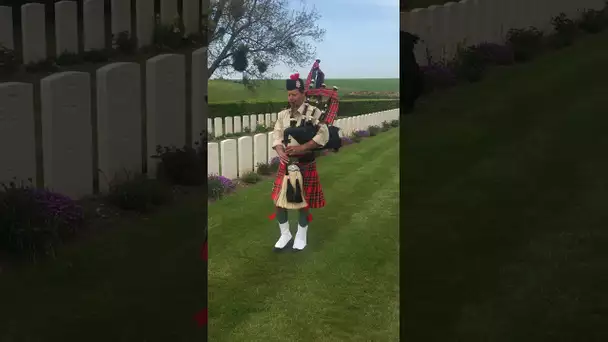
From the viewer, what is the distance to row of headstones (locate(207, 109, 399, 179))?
307 centimetres

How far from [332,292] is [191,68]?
5.37 ft

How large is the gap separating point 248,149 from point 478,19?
5.52ft

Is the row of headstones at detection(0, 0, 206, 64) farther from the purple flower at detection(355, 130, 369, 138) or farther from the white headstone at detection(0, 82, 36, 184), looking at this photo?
the purple flower at detection(355, 130, 369, 138)

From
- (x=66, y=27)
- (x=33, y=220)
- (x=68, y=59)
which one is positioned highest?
(x=66, y=27)

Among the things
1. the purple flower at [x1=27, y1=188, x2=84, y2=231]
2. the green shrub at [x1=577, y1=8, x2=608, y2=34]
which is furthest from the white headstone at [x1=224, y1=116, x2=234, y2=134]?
the green shrub at [x1=577, y1=8, x2=608, y2=34]

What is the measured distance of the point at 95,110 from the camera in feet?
11.4

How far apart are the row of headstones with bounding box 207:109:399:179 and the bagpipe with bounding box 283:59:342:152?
69 millimetres

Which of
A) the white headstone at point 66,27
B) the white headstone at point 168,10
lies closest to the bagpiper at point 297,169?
the white headstone at point 168,10

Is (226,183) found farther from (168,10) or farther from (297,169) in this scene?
(168,10)

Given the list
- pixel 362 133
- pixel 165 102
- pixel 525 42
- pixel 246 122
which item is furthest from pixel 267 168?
pixel 525 42

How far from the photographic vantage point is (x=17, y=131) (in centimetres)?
329

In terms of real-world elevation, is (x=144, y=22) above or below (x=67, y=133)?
above

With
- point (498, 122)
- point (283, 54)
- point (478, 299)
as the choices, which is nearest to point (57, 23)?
point (283, 54)

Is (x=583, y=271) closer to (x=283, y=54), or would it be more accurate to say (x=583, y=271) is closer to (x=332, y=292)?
(x=332, y=292)
